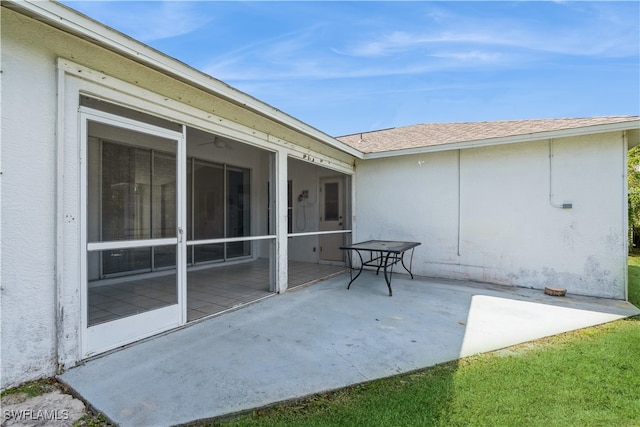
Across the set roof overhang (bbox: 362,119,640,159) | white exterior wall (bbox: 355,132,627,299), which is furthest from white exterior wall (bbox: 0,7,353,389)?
white exterior wall (bbox: 355,132,627,299)

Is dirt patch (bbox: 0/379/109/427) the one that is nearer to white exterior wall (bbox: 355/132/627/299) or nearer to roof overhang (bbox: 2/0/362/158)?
roof overhang (bbox: 2/0/362/158)

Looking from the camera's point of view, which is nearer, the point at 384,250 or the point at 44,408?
the point at 44,408

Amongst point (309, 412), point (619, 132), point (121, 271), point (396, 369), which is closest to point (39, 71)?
point (121, 271)

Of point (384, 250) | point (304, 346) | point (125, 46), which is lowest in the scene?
point (304, 346)

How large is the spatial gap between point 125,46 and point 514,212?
6.10 metres

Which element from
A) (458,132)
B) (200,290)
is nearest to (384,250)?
(200,290)

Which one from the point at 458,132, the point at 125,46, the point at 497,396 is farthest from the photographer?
the point at 458,132

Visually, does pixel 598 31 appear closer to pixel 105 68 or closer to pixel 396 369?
pixel 396 369

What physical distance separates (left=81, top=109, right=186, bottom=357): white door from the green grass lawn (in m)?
1.71

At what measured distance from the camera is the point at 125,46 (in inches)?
95.5

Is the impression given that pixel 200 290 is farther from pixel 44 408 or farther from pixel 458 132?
pixel 458 132

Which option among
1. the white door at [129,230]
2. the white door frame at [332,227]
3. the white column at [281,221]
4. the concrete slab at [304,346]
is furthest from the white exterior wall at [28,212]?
the white door frame at [332,227]

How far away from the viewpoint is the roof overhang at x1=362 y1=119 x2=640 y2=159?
4.31m

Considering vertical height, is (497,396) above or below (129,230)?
below
